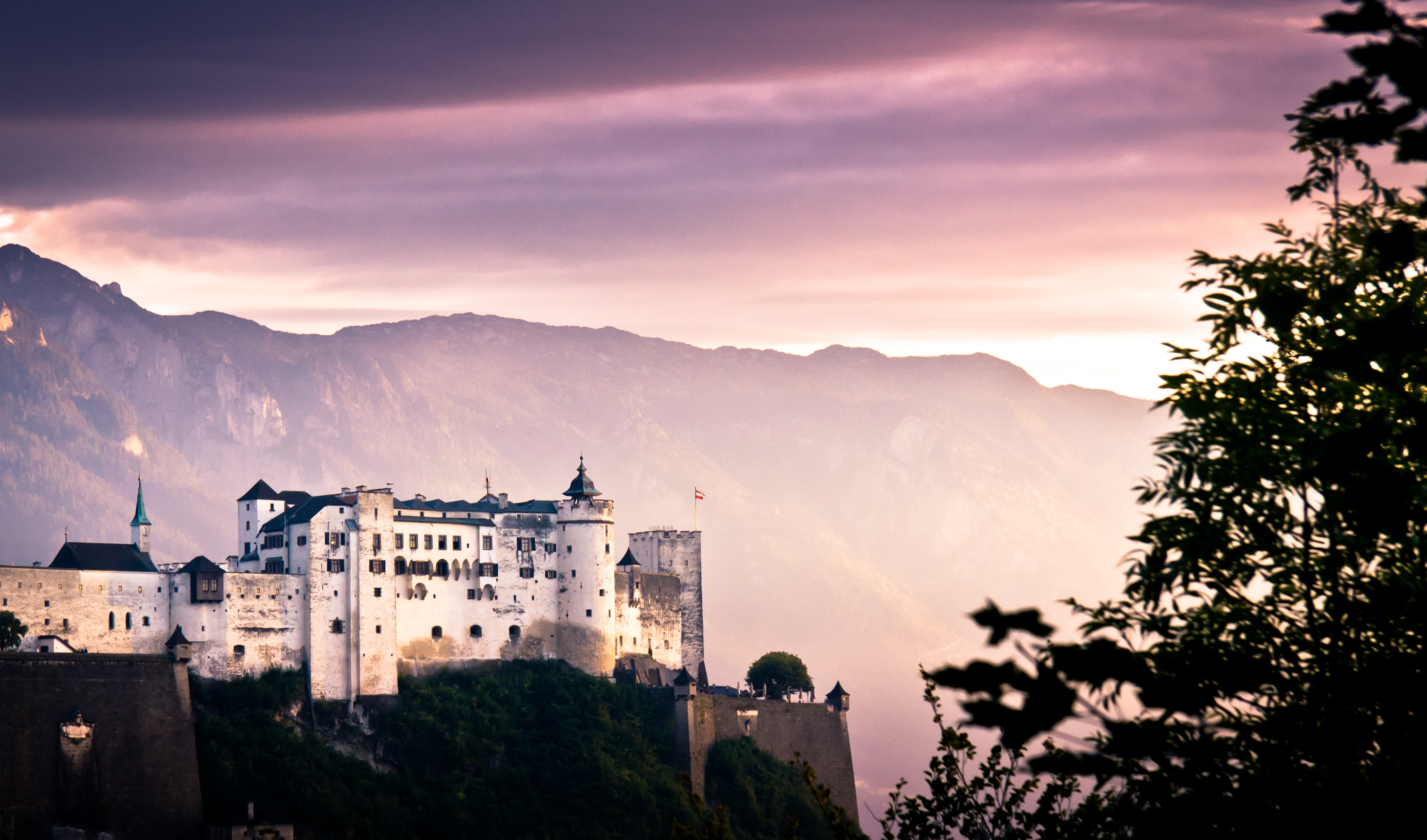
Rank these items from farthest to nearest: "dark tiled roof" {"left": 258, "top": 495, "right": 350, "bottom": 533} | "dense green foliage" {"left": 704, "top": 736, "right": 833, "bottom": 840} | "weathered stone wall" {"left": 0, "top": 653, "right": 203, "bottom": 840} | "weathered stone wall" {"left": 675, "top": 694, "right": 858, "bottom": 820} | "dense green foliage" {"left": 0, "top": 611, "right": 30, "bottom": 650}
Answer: "weathered stone wall" {"left": 675, "top": 694, "right": 858, "bottom": 820}
"dense green foliage" {"left": 704, "top": 736, "right": 833, "bottom": 840}
"dark tiled roof" {"left": 258, "top": 495, "right": 350, "bottom": 533}
"dense green foliage" {"left": 0, "top": 611, "right": 30, "bottom": 650}
"weathered stone wall" {"left": 0, "top": 653, "right": 203, "bottom": 840}

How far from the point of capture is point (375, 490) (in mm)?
99375

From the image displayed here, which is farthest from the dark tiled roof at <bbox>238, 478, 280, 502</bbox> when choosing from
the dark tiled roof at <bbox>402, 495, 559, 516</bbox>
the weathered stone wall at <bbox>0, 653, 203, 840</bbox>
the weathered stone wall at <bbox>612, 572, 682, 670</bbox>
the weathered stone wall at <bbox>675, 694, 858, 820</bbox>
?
the weathered stone wall at <bbox>675, 694, 858, 820</bbox>

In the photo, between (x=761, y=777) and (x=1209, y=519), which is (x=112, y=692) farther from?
(x=1209, y=519)

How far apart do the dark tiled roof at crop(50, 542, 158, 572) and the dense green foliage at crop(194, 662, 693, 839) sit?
8147 mm

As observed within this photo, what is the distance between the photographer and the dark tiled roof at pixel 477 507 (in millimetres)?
103500

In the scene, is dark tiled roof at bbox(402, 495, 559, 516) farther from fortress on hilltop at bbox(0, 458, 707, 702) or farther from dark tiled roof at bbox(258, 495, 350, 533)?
dark tiled roof at bbox(258, 495, 350, 533)

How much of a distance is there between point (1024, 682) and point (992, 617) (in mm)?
513

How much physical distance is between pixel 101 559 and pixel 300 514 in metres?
11.7

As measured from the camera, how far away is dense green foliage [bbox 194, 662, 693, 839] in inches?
3465

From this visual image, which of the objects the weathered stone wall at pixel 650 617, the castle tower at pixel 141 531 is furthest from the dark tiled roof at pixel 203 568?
the weathered stone wall at pixel 650 617

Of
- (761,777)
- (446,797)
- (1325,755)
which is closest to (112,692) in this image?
(446,797)

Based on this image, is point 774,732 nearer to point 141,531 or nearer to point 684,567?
point 684,567

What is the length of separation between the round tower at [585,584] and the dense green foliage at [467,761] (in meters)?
2.13

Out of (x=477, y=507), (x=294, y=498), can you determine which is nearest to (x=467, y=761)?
(x=477, y=507)
